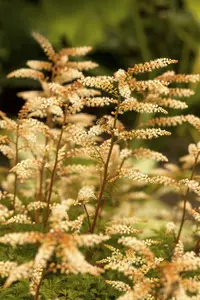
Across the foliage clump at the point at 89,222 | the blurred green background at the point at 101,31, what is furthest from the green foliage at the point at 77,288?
the blurred green background at the point at 101,31

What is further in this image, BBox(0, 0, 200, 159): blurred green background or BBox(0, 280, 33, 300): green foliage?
BBox(0, 0, 200, 159): blurred green background

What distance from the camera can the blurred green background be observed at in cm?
480

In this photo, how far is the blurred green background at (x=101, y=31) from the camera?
4801 millimetres

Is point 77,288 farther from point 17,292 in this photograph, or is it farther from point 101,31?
point 101,31

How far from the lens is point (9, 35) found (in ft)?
16.4

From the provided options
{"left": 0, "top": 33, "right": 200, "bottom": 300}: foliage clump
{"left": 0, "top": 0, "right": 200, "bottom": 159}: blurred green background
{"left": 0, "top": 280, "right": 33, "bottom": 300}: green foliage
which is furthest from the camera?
{"left": 0, "top": 0, "right": 200, "bottom": 159}: blurred green background

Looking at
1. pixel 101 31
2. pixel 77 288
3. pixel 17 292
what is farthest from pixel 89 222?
pixel 101 31

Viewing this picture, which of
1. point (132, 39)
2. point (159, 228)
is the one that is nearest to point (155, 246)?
point (159, 228)

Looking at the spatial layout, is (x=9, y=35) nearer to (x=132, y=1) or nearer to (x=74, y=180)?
(x=132, y=1)

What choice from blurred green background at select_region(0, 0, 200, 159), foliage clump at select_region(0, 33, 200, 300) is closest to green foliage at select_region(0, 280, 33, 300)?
foliage clump at select_region(0, 33, 200, 300)

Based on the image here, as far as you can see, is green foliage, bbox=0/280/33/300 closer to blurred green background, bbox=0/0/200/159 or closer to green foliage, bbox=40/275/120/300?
green foliage, bbox=40/275/120/300

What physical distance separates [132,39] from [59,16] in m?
0.94

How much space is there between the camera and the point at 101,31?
16.0ft

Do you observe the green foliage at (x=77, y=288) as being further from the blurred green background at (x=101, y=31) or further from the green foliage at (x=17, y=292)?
the blurred green background at (x=101, y=31)
